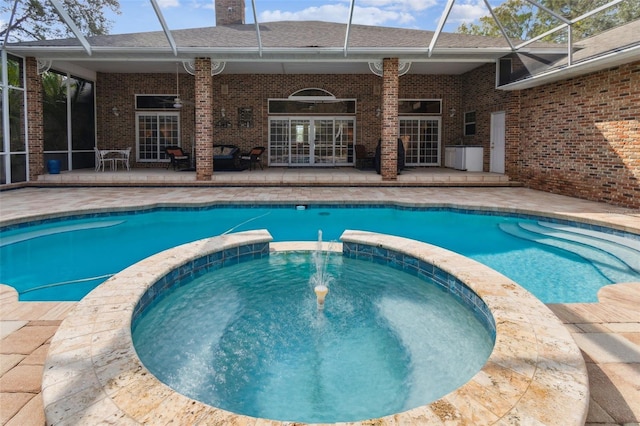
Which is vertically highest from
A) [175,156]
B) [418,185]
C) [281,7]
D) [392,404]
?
[281,7]

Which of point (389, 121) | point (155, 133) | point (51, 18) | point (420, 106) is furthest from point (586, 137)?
point (51, 18)

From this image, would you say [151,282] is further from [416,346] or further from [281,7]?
[281,7]

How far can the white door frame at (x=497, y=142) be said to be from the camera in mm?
12836

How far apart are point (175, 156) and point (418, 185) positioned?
292 inches

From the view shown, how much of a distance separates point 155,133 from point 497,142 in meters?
11.2

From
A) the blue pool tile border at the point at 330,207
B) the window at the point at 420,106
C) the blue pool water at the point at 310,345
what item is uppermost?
the window at the point at 420,106

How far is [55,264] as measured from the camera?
A: 18.6ft

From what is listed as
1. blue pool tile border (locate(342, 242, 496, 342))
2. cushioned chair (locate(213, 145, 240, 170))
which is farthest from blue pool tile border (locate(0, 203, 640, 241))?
cushioned chair (locate(213, 145, 240, 170))

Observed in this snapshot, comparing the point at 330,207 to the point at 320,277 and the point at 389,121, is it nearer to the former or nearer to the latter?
the point at 389,121

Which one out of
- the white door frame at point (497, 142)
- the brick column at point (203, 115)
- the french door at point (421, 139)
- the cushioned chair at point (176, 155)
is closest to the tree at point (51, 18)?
the cushioned chair at point (176, 155)

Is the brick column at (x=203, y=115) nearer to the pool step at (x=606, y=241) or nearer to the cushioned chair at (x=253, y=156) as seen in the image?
the cushioned chair at (x=253, y=156)

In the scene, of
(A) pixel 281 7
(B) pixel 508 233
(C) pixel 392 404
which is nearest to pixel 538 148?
(B) pixel 508 233

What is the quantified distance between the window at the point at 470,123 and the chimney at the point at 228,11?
9035 millimetres

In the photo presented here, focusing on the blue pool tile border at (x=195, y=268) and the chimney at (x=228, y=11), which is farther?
the chimney at (x=228, y=11)
